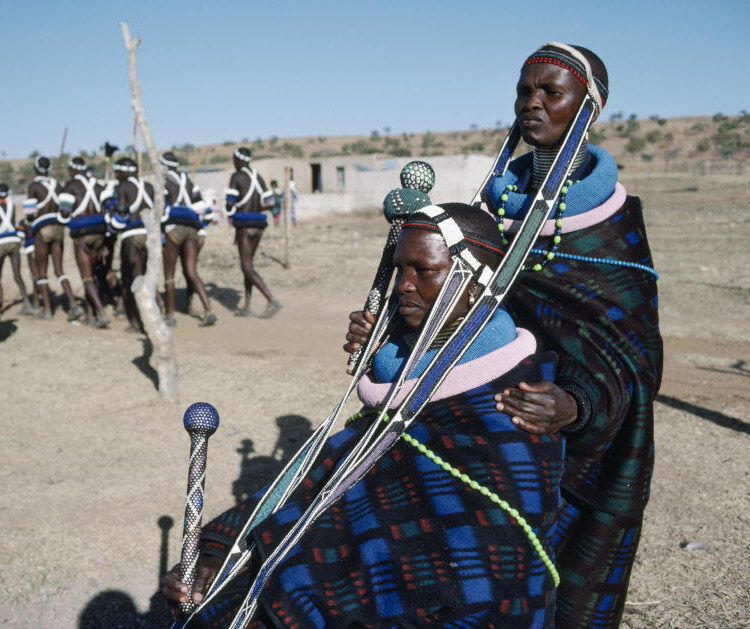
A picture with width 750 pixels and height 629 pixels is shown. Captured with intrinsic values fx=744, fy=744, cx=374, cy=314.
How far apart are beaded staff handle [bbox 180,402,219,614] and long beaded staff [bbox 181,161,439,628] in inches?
3.4

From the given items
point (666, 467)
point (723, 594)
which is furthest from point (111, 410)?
point (723, 594)

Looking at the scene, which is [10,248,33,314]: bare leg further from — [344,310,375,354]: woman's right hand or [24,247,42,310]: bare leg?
[344,310,375,354]: woman's right hand

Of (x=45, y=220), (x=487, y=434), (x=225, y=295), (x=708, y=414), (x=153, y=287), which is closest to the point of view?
(x=487, y=434)

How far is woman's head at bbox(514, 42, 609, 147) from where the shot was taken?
2387 mm

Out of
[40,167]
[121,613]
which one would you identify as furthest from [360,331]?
[40,167]

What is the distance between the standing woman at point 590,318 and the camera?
2.39m

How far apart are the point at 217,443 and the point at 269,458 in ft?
1.74

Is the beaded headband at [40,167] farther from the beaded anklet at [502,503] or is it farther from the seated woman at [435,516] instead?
the beaded anklet at [502,503]

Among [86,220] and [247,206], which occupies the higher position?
[247,206]

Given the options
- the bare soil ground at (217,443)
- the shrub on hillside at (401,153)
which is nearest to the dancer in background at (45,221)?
the bare soil ground at (217,443)

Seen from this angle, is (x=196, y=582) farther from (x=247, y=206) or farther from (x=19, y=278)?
(x=19, y=278)

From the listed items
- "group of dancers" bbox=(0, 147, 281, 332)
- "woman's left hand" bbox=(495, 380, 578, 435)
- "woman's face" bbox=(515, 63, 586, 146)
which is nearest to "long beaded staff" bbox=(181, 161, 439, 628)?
"woman's left hand" bbox=(495, 380, 578, 435)

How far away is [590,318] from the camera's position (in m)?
2.45

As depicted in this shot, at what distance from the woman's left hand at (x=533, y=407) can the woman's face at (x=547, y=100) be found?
905 millimetres
